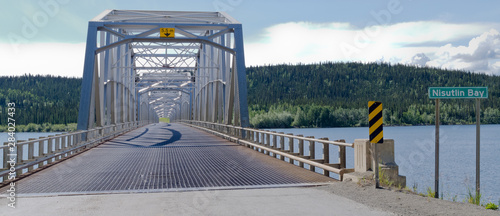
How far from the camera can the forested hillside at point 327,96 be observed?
11631 cm

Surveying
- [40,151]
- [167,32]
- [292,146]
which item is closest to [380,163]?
[292,146]

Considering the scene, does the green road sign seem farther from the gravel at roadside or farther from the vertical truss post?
the vertical truss post

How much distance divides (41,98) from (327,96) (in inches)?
3080

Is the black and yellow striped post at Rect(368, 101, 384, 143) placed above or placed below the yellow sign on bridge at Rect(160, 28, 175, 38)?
below

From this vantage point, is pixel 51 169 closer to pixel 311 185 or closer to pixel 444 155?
pixel 311 185

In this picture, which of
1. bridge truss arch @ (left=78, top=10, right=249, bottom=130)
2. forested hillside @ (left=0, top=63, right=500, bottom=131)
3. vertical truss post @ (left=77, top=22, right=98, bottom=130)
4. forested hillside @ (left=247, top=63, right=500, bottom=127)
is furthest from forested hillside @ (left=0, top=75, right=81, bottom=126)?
vertical truss post @ (left=77, top=22, right=98, bottom=130)

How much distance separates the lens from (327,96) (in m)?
145

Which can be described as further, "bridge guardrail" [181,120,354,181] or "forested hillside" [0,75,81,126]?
"forested hillside" [0,75,81,126]

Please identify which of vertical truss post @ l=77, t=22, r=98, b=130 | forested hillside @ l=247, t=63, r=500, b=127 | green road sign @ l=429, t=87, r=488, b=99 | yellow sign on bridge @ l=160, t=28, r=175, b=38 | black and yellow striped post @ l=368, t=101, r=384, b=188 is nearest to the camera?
green road sign @ l=429, t=87, r=488, b=99

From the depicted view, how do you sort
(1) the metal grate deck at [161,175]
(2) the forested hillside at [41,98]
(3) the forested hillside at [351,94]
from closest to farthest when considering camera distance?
(1) the metal grate deck at [161,175] < (2) the forested hillside at [41,98] < (3) the forested hillside at [351,94]

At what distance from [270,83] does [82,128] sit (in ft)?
494

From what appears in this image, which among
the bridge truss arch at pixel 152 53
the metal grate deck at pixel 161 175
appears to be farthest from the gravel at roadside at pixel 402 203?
the bridge truss arch at pixel 152 53

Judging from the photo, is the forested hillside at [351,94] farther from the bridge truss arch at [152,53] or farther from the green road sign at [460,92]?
the green road sign at [460,92]

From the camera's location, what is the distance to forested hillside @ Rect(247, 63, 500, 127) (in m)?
123
